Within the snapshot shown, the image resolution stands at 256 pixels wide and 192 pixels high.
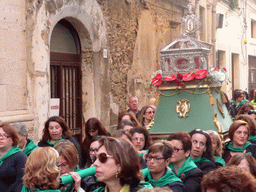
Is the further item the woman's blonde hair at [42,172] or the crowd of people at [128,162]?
the woman's blonde hair at [42,172]

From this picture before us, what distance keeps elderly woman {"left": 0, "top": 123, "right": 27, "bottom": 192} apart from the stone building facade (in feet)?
7.39

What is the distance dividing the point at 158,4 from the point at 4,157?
9562 mm

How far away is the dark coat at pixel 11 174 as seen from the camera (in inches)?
190

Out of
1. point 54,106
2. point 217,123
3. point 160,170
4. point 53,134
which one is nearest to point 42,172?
point 160,170

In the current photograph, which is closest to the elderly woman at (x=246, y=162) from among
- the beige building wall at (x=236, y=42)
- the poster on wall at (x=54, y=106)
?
the poster on wall at (x=54, y=106)

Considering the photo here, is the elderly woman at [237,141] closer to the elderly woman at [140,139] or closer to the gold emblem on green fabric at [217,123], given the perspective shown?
the gold emblem on green fabric at [217,123]

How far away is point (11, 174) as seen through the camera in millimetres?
4859

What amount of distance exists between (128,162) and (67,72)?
268 inches

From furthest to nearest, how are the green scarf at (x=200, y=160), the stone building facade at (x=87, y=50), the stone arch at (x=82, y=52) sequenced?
the stone arch at (x=82, y=52)
the stone building facade at (x=87, y=50)
the green scarf at (x=200, y=160)

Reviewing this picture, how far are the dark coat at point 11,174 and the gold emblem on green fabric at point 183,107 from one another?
9.96 ft

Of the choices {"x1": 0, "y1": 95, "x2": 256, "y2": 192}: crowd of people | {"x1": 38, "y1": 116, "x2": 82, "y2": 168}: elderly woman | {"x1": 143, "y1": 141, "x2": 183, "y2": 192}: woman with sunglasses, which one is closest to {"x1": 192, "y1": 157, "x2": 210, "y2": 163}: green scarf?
{"x1": 0, "y1": 95, "x2": 256, "y2": 192}: crowd of people

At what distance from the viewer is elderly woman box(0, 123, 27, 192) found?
484 cm

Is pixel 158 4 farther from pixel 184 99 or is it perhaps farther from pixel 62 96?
pixel 184 99

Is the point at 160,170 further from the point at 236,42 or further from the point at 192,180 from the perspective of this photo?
the point at 236,42
